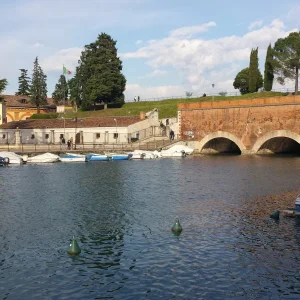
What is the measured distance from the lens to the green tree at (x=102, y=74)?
260 ft

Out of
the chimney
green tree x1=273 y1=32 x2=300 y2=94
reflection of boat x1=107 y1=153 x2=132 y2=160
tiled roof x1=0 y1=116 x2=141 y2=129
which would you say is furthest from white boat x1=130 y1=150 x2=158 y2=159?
green tree x1=273 y1=32 x2=300 y2=94

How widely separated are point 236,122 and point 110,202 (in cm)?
3305

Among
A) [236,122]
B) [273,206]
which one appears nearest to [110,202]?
[273,206]

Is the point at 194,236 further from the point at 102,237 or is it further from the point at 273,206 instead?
the point at 273,206

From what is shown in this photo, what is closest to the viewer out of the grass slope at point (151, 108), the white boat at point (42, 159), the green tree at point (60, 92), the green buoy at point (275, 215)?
the green buoy at point (275, 215)

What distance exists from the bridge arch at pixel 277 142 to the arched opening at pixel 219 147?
532 cm

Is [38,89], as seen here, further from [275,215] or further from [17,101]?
[275,215]

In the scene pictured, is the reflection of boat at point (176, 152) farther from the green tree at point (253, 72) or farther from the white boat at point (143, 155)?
the green tree at point (253, 72)

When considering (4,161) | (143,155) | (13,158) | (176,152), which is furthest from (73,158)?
(176,152)

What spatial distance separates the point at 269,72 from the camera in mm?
71688

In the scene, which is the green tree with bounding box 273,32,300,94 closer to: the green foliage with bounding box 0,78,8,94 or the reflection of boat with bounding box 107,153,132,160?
the reflection of boat with bounding box 107,153,132,160

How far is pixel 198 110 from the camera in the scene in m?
58.8

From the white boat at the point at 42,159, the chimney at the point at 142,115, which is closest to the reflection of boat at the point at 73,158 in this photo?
the white boat at the point at 42,159

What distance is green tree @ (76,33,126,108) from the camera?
79312 mm
